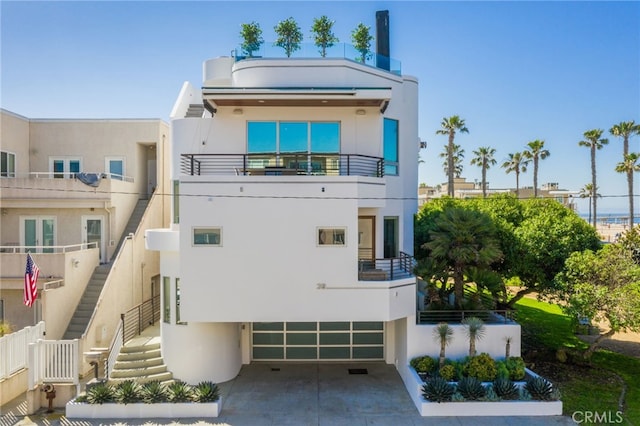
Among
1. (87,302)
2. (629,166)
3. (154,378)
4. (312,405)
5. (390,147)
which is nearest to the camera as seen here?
(312,405)

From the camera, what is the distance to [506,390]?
1207cm

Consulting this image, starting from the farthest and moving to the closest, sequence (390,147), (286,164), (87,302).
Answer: (87,302), (390,147), (286,164)

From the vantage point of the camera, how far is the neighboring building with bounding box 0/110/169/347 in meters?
15.9

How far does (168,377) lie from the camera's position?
13.7 m

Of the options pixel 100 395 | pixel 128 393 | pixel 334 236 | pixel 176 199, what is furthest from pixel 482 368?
pixel 176 199

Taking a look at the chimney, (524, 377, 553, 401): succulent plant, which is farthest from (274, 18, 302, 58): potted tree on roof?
(524, 377, 553, 401): succulent plant

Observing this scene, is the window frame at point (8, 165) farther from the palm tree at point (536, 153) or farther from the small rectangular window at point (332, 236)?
the palm tree at point (536, 153)

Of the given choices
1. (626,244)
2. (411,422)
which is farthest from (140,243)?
(626,244)

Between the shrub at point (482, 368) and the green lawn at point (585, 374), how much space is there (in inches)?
90.9

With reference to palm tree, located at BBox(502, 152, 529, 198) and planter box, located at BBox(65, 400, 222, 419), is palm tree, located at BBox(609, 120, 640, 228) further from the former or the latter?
planter box, located at BBox(65, 400, 222, 419)

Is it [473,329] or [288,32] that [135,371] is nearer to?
[473,329]

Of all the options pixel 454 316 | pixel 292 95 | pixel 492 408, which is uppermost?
pixel 292 95

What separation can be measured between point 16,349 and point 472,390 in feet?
50.1

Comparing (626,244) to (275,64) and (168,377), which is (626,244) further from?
(168,377)
